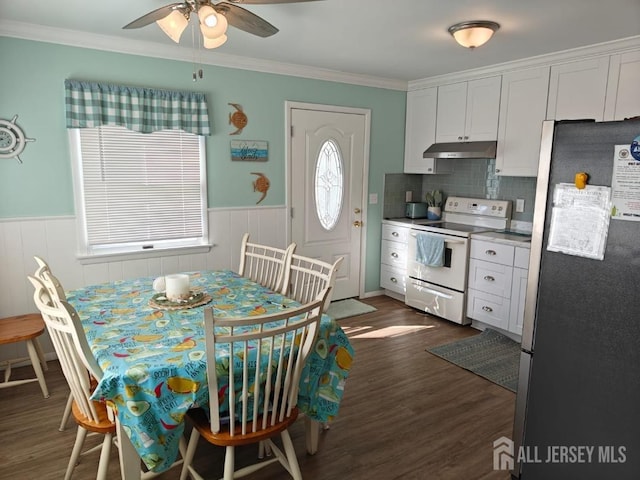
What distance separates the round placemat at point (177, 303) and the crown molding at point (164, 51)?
2053 mm

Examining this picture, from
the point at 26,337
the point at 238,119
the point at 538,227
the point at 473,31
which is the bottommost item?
the point at 26,337

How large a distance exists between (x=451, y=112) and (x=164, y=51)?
2.73 m

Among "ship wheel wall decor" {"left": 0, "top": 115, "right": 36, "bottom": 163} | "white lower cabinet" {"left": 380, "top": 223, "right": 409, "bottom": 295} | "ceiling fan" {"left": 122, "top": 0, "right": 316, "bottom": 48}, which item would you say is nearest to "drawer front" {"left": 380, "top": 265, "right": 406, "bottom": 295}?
"white lower cabinet" {"left": 380, "top": 223, "right": 409, "bottom": 295}

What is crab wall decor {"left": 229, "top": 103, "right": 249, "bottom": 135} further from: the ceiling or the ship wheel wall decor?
the ship wheel wall decor

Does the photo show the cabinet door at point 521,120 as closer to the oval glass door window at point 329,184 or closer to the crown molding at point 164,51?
the crown molding at point 164,51

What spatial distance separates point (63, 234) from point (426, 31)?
3003mm

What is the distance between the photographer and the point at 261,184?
13.4ft

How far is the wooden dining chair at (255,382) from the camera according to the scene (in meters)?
1.63

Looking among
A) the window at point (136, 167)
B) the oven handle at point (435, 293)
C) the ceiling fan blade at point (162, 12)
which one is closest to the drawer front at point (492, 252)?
the oven handle at point (435, 293)

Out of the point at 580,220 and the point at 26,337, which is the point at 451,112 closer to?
the point at 580,220

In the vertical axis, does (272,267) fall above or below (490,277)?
above

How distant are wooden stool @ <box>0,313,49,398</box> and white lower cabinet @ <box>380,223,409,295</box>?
3302 mm

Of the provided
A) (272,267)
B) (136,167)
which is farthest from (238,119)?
(272,267)

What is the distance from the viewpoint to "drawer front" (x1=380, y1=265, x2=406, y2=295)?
4.76 metres
